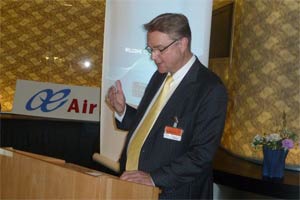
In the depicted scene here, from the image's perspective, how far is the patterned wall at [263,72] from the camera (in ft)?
7.07

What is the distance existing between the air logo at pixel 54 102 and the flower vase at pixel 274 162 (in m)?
1.93

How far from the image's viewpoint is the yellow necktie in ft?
4.61

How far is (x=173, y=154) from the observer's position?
4.40 feet

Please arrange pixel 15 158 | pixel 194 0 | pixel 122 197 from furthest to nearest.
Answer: pixel 194 0
pixel 15 158
pixel 122 197

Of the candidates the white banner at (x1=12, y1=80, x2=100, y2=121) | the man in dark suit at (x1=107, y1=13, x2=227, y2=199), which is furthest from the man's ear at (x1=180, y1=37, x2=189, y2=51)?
the white banner at (x1=12, y1=80, x2=100, y2=121)

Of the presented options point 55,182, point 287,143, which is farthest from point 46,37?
point 55,182

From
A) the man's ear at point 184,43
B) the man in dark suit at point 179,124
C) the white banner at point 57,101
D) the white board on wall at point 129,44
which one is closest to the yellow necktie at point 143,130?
the man in dark suit at point 179,124

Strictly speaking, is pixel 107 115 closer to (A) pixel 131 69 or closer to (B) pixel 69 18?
(A) pixel 131 69

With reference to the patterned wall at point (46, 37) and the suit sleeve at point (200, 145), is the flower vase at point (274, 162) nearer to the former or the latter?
the suit sleeve at point (200, 145)

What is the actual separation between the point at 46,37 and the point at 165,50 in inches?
159

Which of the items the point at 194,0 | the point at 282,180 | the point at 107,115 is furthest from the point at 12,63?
the point at 282,180

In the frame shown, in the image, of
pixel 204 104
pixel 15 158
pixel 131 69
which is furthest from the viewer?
pixel 131 69

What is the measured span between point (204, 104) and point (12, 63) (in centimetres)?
427

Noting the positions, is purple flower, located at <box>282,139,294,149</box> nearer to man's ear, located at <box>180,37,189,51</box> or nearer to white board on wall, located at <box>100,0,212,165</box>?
white board on wall, located at <box>100,0,212,165</box>
